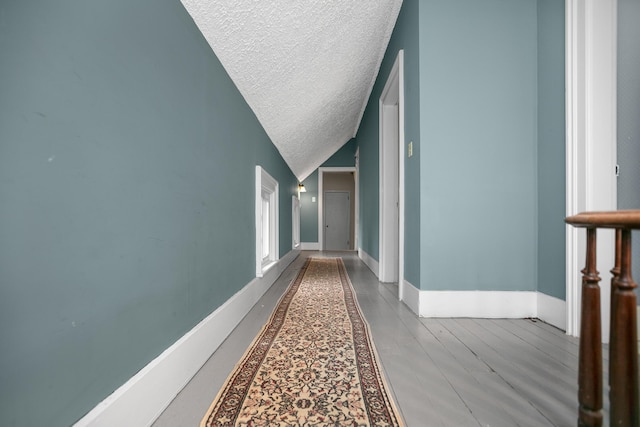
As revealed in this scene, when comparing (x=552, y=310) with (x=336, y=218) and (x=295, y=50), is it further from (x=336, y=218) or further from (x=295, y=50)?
(x=336, y=218)

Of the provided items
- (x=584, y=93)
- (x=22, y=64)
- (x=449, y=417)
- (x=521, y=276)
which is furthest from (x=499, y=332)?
(x=22, y=64)

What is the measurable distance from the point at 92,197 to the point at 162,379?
0.68 m

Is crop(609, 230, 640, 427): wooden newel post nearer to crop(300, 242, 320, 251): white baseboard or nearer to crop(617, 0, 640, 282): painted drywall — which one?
crop(617, 0, 640, 282): painted drywall

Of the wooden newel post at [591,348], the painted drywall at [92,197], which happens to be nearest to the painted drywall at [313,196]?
the painted drywall at [92,197]

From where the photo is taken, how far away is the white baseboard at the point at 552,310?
1839 millimetres

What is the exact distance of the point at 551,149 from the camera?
78.0 inches

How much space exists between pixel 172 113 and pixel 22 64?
0.60 metres

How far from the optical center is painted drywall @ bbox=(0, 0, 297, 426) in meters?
0.56

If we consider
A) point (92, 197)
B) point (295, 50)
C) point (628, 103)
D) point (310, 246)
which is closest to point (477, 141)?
point (628, 103)

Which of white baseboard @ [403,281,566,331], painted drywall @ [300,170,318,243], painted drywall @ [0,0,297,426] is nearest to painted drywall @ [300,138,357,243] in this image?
painted drywall @ [300,170,318,243]

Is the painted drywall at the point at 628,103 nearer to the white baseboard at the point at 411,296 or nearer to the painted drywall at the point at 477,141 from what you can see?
the painted drywall at the point at 477,141

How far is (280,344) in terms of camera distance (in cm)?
162

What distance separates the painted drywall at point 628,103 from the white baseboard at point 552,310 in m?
0.56

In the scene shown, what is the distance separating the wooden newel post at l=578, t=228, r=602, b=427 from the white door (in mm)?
8733
